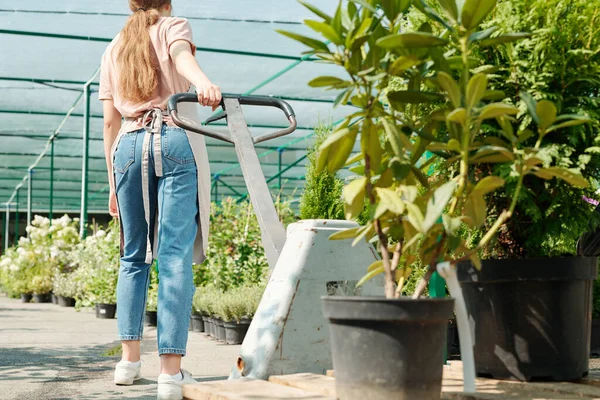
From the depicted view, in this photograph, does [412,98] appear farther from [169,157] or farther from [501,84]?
[169,157]

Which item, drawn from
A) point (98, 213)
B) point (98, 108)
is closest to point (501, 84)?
point (98, 108)

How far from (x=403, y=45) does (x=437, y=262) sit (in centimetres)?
53

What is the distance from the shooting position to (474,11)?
5.66 ft

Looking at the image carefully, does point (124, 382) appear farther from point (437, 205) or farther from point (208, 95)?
point (437, 205)

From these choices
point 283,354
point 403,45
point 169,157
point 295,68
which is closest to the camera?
point 403,45

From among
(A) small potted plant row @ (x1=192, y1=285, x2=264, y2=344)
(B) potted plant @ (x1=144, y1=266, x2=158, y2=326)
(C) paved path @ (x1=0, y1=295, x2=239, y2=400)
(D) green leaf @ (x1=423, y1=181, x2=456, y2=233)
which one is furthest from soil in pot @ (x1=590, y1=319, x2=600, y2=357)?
(B) potted plant @ (x1=144, y1=266, x2=158, y2=326)

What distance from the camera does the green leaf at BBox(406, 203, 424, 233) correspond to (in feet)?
5.20

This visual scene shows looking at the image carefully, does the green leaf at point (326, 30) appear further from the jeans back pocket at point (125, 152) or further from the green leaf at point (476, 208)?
the jeans back pocket at point (125, 152)

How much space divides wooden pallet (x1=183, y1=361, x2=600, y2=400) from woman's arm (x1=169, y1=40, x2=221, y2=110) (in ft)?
3.30

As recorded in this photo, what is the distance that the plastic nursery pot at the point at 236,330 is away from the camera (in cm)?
509

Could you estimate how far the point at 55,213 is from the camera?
28.9 metres

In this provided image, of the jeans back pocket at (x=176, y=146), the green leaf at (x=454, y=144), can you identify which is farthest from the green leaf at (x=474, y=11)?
the jeans back pocket at (x=176, y=146)

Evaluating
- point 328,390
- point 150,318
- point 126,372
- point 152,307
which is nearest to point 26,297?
point 152,307

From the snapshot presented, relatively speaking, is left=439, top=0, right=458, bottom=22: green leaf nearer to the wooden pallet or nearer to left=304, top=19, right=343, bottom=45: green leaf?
left=304, top=19, right=343, bottom=45: green leaf
